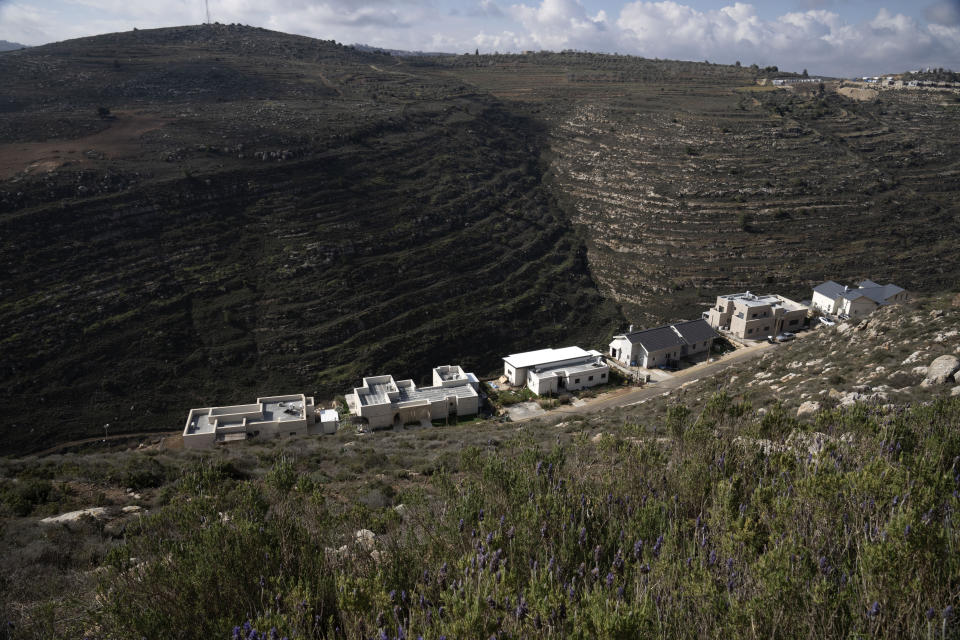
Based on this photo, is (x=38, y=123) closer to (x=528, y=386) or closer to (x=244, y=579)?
(x=528, y=386)

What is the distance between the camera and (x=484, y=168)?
209 ft

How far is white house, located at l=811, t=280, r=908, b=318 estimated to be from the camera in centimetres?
4041

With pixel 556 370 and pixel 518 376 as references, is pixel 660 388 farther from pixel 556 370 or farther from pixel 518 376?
pixel 518 376

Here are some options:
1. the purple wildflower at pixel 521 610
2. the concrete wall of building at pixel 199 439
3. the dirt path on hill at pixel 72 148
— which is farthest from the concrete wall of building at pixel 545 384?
the dirt path on hill at pixel 72 148

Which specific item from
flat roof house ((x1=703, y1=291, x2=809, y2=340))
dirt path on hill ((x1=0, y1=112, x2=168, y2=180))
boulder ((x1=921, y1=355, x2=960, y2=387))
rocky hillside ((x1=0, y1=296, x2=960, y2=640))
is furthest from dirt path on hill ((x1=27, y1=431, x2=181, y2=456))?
flat roof house ((x1=703, y1=291, x2=809, y2=340))

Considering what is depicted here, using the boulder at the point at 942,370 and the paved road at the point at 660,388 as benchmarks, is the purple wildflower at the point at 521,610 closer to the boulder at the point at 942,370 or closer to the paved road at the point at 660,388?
the boulder at the point at 942,370

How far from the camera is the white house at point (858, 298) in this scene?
133 feet

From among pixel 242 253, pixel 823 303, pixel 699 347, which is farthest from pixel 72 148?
pixel 823 303

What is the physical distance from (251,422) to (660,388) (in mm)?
25220

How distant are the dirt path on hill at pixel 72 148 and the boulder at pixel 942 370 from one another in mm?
56575

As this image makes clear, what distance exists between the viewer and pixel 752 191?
5688 centimetres

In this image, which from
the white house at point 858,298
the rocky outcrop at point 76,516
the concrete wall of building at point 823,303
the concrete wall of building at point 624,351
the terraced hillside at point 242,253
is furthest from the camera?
the concrete wall of building at point 823,303

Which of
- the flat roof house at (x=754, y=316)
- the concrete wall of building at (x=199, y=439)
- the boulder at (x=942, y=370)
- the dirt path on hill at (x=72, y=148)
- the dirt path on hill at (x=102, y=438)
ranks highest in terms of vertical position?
the dirt path on hill at (x=72, y=148)

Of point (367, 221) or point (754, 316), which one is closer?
point (754, 316)
